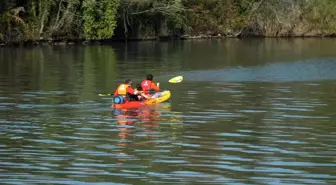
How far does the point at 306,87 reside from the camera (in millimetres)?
30344

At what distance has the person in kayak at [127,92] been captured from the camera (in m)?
24.3

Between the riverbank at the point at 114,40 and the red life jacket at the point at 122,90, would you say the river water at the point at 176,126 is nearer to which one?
the red life jacket at the point at 122,90

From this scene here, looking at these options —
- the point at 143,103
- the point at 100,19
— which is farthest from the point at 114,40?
the point at 143,103

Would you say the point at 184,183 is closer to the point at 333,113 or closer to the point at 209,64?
the point at 333,113

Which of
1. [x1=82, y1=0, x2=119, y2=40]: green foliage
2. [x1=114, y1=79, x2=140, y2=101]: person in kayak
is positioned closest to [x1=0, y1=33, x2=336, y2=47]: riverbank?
[x1=82, y1=0, x2=119, y2=40]: green foliage

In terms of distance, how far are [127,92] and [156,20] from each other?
1741 inches

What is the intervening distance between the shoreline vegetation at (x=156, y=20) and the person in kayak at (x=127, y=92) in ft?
108

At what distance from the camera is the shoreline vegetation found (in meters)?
58.2

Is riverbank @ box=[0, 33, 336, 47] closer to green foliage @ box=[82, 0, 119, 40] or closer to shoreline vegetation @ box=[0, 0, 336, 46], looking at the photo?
shoreline vegetation @ box=[0, 0, 336, 46]

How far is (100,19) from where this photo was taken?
60.2 metres

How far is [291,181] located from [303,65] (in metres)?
27.8

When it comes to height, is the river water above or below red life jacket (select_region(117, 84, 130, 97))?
below

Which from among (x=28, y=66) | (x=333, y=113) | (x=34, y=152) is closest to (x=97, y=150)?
(x=34, y=152)

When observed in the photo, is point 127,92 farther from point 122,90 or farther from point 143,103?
point 143,103
